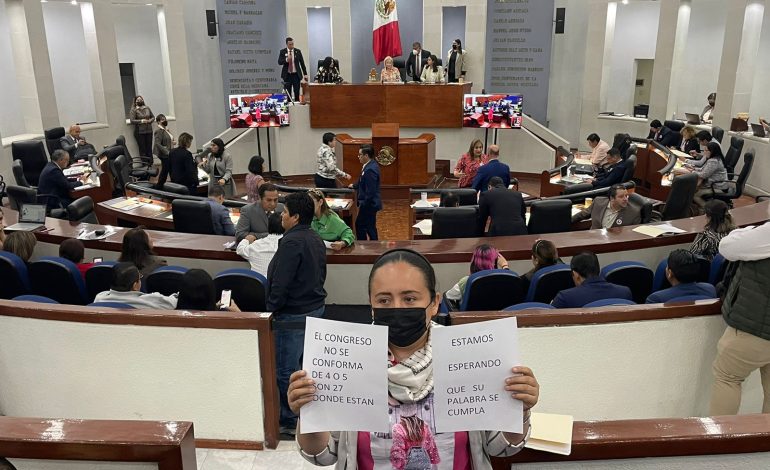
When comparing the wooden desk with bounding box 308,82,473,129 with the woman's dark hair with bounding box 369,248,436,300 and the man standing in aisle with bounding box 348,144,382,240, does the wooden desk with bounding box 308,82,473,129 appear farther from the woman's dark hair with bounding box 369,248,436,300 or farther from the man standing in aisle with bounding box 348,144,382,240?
the woman's dark hair with bounding box 369,248,436,300

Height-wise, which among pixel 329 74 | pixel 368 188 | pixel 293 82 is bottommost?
pixel 368 188

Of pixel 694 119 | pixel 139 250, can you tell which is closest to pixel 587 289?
pixel 139 250

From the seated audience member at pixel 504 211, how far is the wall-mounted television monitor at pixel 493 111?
6120 millimetres

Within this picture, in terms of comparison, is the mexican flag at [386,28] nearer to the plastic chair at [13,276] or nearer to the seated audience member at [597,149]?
the seated audience member at [597,149]

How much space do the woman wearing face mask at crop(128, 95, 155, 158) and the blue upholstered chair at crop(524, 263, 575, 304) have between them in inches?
448

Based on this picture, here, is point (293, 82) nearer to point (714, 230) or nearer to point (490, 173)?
point (490, 173)

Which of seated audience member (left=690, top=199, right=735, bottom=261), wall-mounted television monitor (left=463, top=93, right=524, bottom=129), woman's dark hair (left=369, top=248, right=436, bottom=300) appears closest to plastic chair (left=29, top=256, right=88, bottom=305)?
woman's dark hair (left=369, top=248, right=436, bottom=300)

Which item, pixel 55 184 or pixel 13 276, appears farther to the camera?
pixel 55 184

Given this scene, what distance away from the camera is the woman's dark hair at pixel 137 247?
4.63 meters

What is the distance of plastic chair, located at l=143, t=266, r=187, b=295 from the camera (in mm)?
4254

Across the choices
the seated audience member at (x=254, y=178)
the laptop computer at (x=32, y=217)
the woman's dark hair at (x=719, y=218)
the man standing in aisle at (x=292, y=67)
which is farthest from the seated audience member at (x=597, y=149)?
the laptop computer at (x=32, y=217)

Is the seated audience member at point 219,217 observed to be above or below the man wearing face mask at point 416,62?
below

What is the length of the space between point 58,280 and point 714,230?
196 inches

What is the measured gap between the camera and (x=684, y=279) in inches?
152
